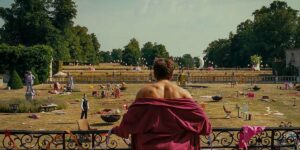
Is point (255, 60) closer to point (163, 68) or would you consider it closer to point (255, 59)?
point (255, 59)

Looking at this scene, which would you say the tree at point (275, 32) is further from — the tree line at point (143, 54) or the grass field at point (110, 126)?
the grass field at point (110, 126)

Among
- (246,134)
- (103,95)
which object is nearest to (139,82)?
(103,95)

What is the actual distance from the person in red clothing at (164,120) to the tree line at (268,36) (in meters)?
77.0

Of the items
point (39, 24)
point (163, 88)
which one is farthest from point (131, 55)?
point (163, 88)

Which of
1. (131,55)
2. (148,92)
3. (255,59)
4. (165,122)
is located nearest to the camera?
(165,122)

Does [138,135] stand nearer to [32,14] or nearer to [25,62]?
[25,62]

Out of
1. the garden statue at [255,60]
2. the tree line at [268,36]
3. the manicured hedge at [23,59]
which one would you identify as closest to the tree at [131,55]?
the tree line at [268,36]

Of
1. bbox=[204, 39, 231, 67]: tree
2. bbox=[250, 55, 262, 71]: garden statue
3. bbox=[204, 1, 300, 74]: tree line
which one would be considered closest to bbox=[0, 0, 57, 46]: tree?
bbox=[204, 1, 300, 74]: tree line

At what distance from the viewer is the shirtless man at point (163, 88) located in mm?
5832

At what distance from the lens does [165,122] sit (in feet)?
18.7

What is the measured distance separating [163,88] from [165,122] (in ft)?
1.73

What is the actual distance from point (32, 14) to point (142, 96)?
6397 cm

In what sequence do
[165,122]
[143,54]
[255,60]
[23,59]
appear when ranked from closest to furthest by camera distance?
[165,122]
[23,59]
[255,60]
[143,54]

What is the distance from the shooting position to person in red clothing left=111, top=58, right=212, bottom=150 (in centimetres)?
568
